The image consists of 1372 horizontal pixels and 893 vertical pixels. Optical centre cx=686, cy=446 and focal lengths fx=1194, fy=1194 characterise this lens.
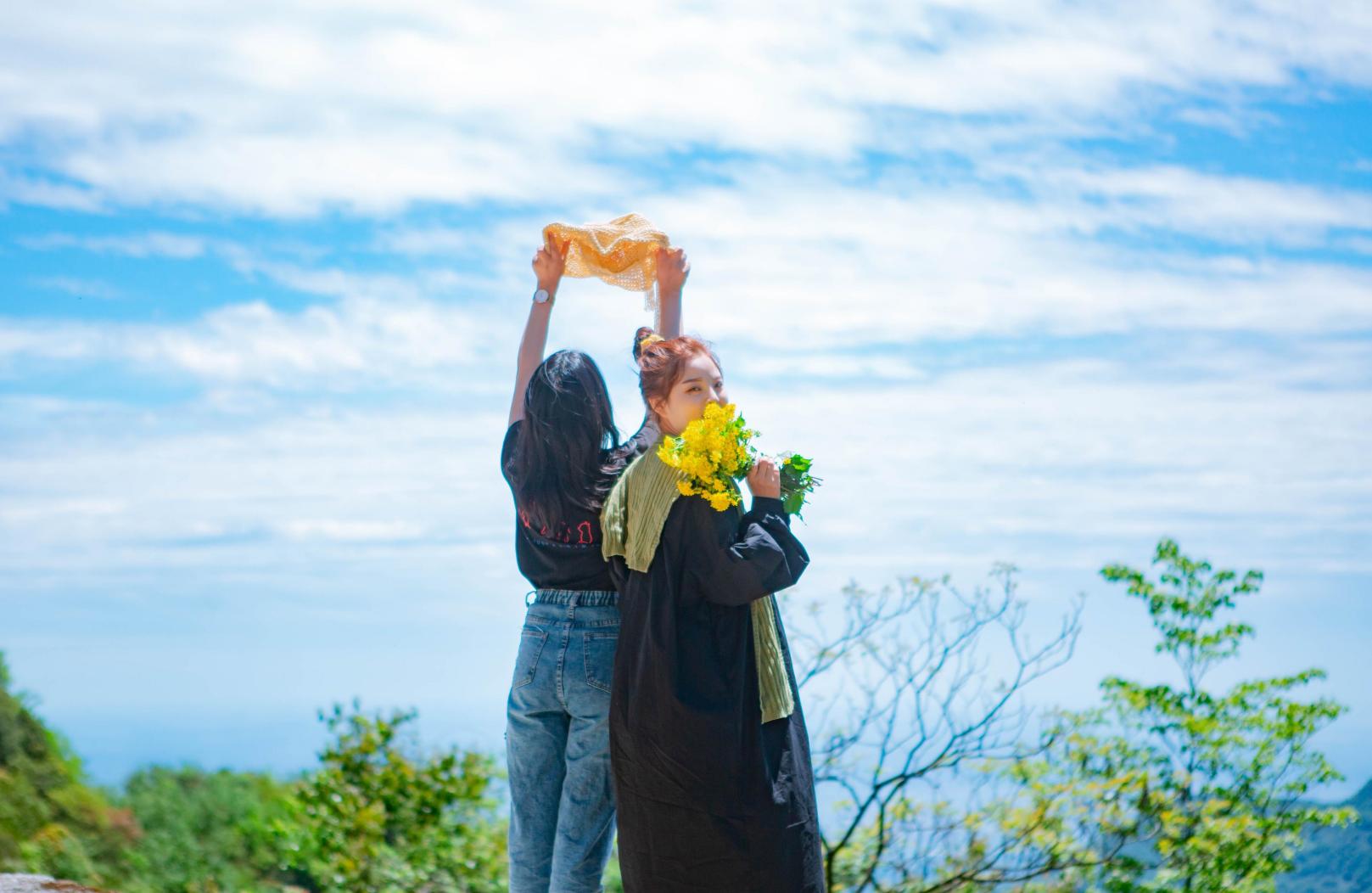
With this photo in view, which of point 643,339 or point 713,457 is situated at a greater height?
point 643,339

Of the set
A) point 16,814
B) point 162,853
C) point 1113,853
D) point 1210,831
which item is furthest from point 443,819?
point 1210,831

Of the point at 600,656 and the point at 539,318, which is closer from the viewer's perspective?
the point at 600,656

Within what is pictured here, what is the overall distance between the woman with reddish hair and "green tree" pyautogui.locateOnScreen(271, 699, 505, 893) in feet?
12.6

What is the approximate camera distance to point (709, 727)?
2.54 metres

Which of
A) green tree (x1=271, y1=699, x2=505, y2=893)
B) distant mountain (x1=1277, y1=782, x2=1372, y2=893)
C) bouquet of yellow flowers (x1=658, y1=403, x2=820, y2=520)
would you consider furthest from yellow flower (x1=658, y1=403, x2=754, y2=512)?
distant mountain (x1=1277, y1=782, x2=1372, y2=893)

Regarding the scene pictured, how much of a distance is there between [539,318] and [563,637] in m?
0.95

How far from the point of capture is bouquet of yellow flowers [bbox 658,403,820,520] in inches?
101

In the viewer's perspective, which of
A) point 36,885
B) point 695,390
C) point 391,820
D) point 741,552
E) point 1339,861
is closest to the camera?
point 741,552

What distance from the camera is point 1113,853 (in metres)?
5.73

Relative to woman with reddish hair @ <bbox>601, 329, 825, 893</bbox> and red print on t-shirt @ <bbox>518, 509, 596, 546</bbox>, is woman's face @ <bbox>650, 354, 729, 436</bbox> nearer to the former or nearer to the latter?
woman with reddish hair @ <bbox>601, 329, 825, 893</bbox>

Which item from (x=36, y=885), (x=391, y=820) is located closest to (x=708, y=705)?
(x=36, y=885)

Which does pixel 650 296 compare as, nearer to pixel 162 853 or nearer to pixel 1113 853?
pixel 1113 853

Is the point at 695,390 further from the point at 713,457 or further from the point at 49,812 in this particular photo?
the point at 49,812

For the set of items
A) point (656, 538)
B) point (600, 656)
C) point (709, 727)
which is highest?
point (656, 538)
